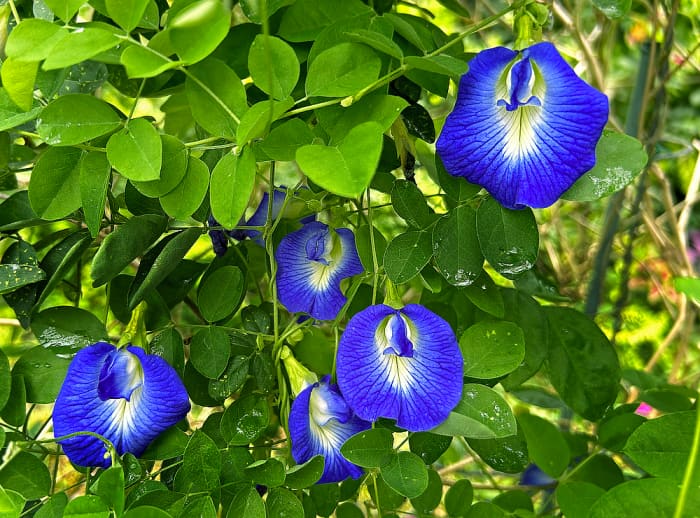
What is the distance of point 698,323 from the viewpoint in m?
2.83

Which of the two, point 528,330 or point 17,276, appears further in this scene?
point 528,330

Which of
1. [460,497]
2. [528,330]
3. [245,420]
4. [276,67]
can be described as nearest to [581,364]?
[528,330]

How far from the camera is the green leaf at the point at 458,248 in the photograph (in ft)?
2.31

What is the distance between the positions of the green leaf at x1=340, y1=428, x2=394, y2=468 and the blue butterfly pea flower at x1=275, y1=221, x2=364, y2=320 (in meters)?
0.15

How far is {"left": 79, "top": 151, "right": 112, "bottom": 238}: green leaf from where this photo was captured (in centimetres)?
66

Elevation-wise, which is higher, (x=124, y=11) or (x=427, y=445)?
(x=124, y=11)

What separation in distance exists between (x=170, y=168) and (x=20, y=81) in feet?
0.43

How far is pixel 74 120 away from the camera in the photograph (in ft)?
2.10

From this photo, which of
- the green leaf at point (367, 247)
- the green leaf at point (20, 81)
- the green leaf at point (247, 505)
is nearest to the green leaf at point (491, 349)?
the green leaf at point (367, 247)

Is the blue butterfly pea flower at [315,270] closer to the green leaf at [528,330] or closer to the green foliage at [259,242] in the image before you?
the green foliage at [259,242]

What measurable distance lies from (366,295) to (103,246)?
0.95 feet

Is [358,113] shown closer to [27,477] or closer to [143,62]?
[143,62]

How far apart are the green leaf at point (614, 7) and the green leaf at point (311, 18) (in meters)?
0.21

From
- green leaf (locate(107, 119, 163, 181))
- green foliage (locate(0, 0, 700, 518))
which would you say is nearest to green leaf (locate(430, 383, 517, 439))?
green foliage (locate(0, 0, 700, 518))
